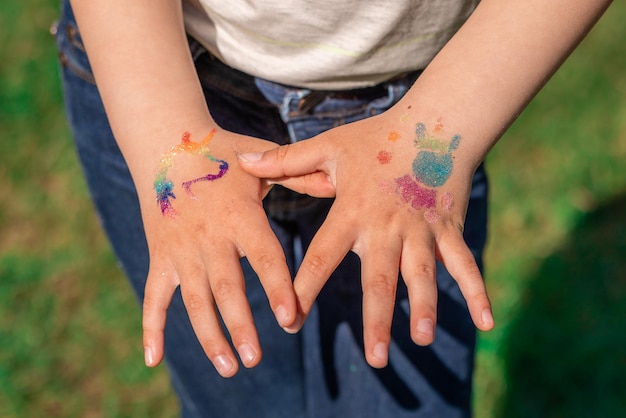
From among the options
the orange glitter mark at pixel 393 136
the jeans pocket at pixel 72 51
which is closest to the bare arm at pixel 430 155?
the orange glitter mark at pixel 393 136

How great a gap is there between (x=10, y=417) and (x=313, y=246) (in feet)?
5.96

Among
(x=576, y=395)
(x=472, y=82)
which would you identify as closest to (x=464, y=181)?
(x=472, y=82)

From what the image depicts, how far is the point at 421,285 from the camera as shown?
1023mm

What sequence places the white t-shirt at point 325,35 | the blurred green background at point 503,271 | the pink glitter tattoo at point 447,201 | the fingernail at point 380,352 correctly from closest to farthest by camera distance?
1. the fingernail at point 380,352
2. the pink glitter tattoo at point 447,201
3. the white t-shirt at point 325,35
4. the blurred green background at point 503,271

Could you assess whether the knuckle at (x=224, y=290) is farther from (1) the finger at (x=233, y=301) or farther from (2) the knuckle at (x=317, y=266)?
(2) the knuckle at (x=317, y=266)

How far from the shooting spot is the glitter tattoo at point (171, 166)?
1118 mm

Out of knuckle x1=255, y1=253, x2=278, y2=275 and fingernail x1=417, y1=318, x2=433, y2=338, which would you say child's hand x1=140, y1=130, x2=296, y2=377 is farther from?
Answer: fingernail x1=417, y1=318, x2=433, y2=338

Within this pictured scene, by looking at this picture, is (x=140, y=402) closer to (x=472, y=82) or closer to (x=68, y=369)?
(x=68, y=369)

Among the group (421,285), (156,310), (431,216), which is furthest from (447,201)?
(156,310)

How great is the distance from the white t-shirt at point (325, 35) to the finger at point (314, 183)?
0.82 feet

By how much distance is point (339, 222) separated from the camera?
105 centimetres

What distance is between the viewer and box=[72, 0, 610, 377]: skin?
1.04 m

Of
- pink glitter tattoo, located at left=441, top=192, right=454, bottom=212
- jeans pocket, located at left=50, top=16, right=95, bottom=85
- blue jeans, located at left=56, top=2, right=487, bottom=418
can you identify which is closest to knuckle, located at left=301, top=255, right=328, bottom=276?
pink glitter tattoo, located at left=441, top=192, right=454, bottom=212

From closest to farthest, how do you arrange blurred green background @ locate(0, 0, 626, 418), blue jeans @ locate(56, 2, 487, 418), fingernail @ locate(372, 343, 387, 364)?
fingernail @ locate(372, 343, 387, 364) < blue jeans @ locate(56, 2, 487, 418) < blurred green background @ locate(0, 0, 626, 418)
